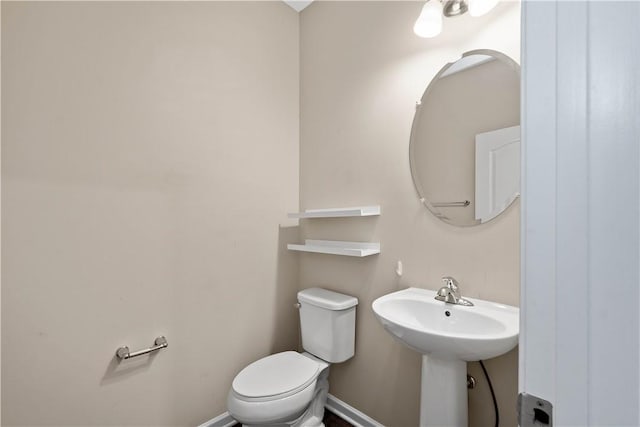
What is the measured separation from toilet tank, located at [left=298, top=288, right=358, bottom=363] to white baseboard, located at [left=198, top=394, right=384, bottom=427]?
33cm

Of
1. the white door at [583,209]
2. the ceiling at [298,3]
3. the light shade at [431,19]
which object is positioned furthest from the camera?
the ceiling at [298,3]

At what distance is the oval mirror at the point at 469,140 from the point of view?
3.62 ft

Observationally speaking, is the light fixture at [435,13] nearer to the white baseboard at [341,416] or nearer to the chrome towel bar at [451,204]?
the chrome towel bar at [451,204]

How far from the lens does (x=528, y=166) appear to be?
13.9 inches

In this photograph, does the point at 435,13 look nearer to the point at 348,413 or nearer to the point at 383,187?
the point at 383,187

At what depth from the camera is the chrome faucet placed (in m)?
1.15

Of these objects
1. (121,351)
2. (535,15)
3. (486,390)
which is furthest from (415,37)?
(121,351)

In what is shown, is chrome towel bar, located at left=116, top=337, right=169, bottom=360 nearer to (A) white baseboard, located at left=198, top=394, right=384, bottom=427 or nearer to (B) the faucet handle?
(A) white baseboard, located at left=198, top=394, right=384, bottom=427

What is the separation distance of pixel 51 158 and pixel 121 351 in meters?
0.85

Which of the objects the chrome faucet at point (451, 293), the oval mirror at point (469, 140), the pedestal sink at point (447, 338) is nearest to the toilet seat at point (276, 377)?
the pedestal sink at point (447, 338)

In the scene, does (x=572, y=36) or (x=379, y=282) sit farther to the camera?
(x=379, y=282)

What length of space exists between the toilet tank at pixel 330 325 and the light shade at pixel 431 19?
4.30 feet

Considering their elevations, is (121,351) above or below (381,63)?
below

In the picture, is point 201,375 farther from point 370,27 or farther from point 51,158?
point 370,27
